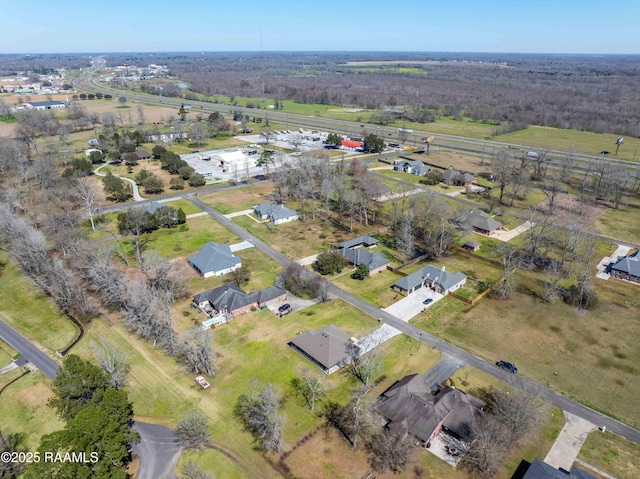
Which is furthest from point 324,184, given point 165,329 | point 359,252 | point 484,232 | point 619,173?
point 619,173

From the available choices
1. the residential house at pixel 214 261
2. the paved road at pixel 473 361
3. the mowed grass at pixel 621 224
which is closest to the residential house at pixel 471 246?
the paved road at pixel 473 361

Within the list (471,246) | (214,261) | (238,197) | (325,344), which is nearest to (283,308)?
(325,344)

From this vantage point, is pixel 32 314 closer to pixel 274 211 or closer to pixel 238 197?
pixel 274 211

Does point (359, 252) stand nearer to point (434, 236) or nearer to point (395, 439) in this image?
point (434, 236)

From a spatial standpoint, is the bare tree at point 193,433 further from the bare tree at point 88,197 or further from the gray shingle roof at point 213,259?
the bare tree at point 88,197

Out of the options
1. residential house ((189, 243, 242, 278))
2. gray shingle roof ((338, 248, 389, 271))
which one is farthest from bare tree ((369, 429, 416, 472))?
residential house ((189, 243, 242, 278))

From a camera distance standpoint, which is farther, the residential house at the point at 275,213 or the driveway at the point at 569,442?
the residential house at the point at 275,213
